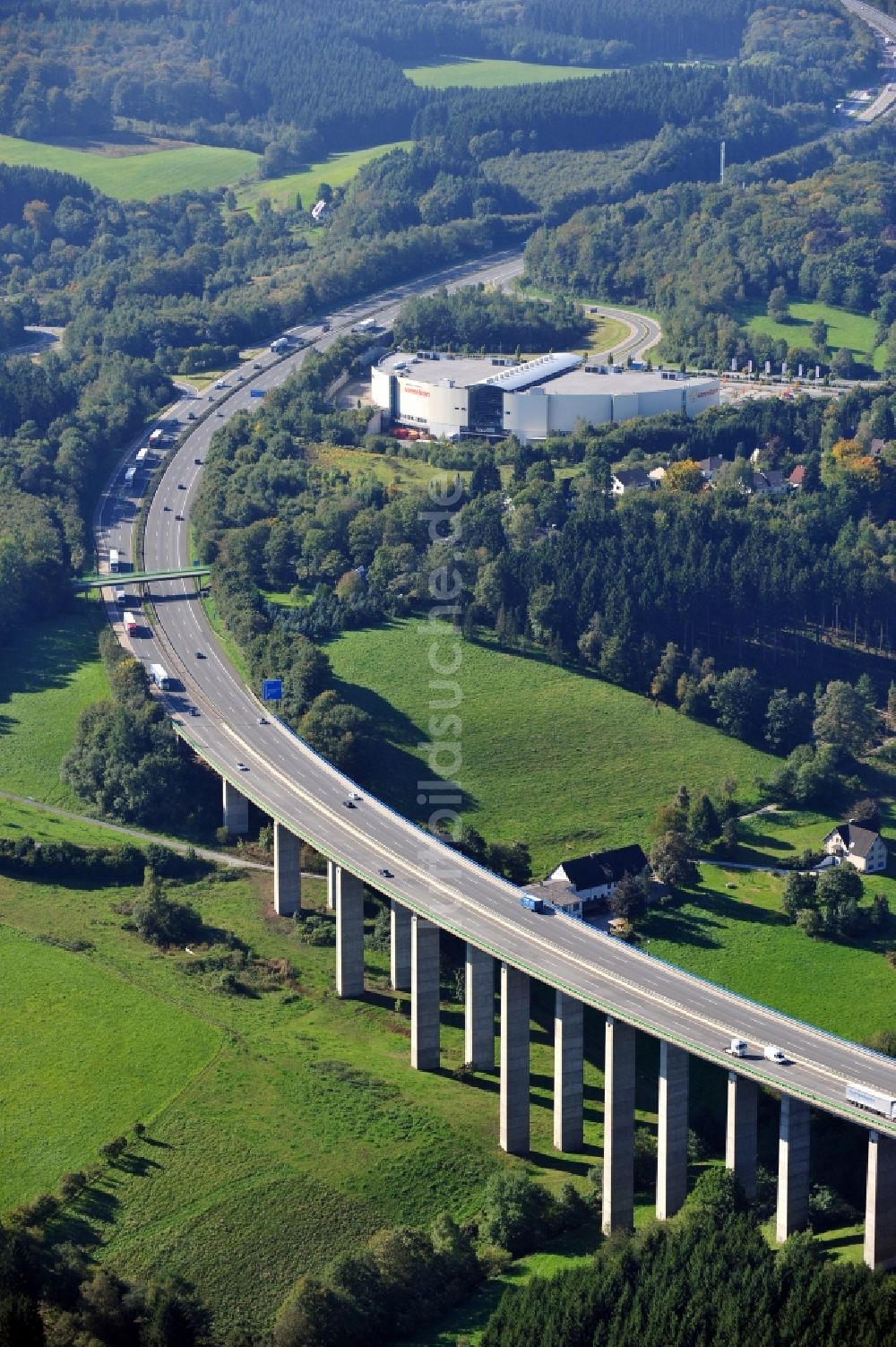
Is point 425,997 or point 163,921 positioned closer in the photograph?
point 425,997

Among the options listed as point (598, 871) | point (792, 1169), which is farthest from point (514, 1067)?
point (598, 871)

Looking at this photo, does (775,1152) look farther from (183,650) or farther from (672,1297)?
(183,650)

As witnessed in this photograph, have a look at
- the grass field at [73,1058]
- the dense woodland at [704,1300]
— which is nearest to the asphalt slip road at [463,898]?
the dense woodland at [704,1300]

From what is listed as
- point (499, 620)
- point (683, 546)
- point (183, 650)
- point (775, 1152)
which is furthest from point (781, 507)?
point (775, 1152)

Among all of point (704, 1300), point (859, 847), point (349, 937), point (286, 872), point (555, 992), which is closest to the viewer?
point (704, 1300)

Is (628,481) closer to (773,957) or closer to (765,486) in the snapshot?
(765,486)
